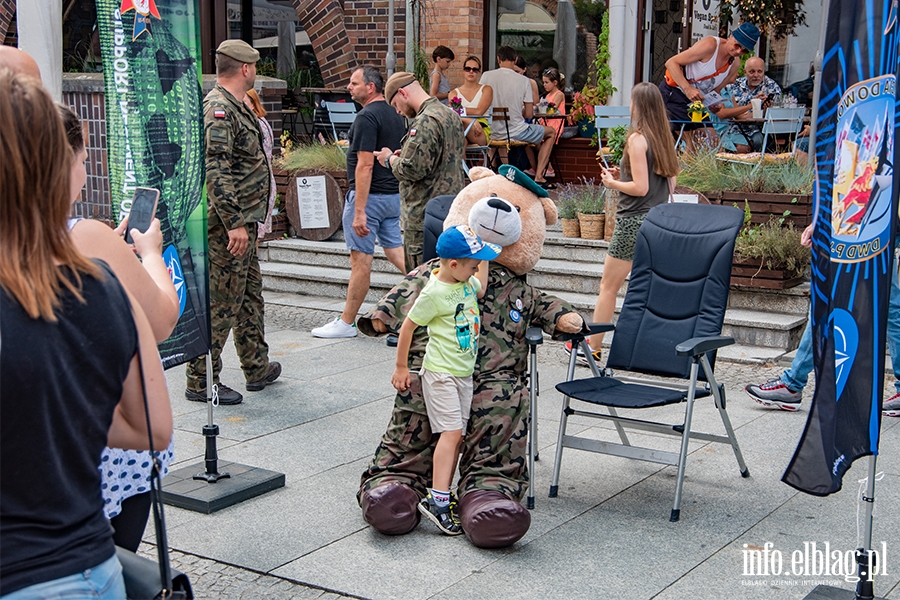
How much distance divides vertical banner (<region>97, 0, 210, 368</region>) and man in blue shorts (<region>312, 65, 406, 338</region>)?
3.24 meters

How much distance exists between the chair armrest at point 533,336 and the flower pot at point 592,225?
4.68 m

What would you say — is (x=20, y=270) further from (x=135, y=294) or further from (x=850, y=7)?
(x=850, y=7)

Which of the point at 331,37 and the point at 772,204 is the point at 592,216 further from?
the point at 331,37

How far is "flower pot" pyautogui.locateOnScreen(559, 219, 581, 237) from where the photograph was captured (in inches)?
363

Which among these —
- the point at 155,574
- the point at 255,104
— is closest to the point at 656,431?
the point at 155,574

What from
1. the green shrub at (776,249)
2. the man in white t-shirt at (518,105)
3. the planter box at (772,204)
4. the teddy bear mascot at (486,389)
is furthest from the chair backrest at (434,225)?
the man in white t-shirt at (518,105)

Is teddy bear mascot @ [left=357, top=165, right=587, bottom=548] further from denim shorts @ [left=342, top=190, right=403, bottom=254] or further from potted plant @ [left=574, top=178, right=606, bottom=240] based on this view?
potted plant @ [left=574, top=178, right=606, bottom=240]

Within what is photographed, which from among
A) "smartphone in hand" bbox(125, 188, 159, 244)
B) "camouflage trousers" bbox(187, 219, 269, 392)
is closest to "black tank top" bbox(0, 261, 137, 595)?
"smartphone in hand" bbox(125, 188, 159, 244)

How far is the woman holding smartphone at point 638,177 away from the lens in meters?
6.54

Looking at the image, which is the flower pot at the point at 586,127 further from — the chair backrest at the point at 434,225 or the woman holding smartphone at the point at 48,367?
the woman holding smartphone at the point at 48,367

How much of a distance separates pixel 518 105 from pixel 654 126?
5586 millimetres

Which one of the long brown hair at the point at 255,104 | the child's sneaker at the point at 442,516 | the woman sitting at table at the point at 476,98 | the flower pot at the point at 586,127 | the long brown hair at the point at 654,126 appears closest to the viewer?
the child's sneaker at the point at 442,516

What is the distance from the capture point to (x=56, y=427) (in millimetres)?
1792

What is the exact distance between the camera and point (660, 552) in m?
4.07
